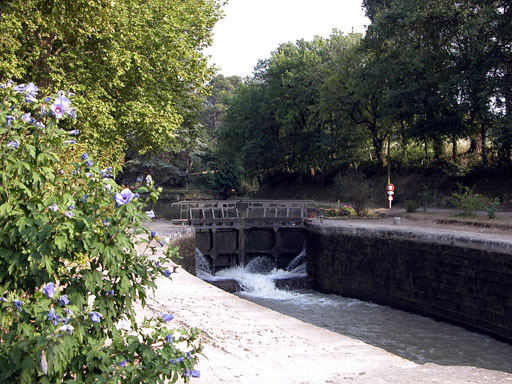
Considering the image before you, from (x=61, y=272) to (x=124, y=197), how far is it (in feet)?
2.15

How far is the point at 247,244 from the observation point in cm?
2042

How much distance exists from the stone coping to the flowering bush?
10215mm

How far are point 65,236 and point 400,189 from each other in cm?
2838

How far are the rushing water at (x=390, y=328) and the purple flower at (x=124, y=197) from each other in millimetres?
8679

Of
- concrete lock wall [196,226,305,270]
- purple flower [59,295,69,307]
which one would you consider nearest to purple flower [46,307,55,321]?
purple flower [59,295,69,307]

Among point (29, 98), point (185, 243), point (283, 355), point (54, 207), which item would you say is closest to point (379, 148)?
point (185, 243)

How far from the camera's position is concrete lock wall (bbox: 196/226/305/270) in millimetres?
19844

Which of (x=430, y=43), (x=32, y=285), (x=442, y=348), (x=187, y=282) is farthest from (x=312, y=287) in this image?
(x=32, y=285)

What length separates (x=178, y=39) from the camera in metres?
21.2

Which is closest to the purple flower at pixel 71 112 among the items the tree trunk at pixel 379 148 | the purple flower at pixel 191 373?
the purple flower at pixel 191 373

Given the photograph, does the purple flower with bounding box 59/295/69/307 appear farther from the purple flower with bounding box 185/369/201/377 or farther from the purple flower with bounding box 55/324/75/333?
the purple flower with bounding box 185/369/201/377

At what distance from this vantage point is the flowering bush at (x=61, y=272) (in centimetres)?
282

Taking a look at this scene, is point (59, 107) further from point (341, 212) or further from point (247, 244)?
point (341, 212)

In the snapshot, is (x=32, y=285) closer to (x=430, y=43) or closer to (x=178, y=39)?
(x=178, y=39)
